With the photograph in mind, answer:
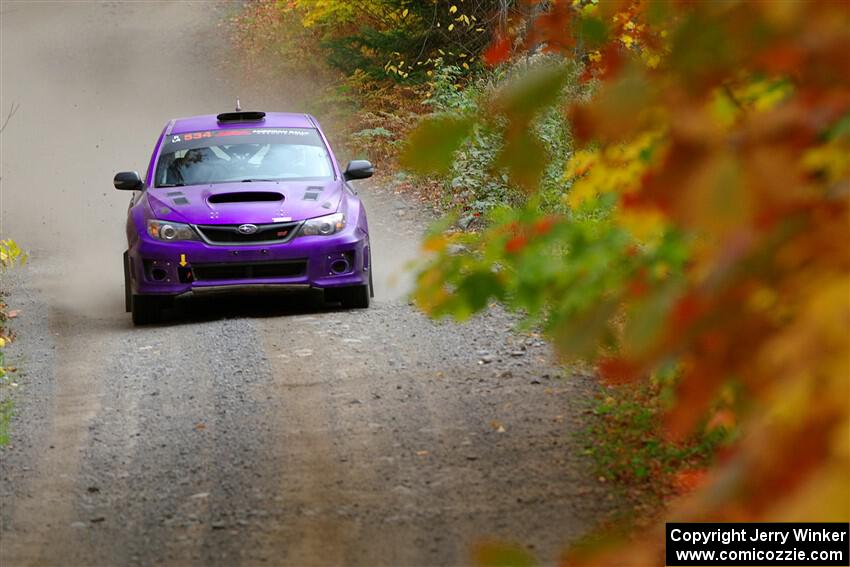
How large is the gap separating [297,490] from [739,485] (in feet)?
16.5

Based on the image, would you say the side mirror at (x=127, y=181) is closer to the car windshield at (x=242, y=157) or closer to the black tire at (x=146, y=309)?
the car windshield at (x=242, y=157)

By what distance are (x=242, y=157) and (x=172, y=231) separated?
146cm

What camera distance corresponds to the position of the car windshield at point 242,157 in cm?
1230

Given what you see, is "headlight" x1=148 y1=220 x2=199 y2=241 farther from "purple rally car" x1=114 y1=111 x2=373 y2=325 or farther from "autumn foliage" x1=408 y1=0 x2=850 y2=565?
"autumn foliage" x1=408 y1=0 x2=850 y2=565

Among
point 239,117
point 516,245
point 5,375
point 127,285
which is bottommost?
point 5,375

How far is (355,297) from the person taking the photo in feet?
39.2

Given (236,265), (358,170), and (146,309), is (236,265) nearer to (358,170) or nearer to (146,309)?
(146,309)

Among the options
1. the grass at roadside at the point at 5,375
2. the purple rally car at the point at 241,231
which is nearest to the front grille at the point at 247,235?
the purple rally car at the point at 241,231

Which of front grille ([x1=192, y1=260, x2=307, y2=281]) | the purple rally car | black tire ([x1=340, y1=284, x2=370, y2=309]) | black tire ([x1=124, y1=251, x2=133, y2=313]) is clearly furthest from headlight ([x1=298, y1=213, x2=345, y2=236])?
black tire ([x1=124, y1=251, x2=133, y2=313])

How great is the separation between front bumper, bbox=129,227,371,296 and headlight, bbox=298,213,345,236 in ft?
0.19

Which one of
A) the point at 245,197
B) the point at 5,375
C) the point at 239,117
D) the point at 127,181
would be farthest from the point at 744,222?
the point at 239,117

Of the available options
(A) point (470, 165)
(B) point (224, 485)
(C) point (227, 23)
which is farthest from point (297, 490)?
(C) point (227, 23)

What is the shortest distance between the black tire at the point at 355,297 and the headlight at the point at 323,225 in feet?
2.00

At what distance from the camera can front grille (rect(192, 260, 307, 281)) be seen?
37.1 feet
